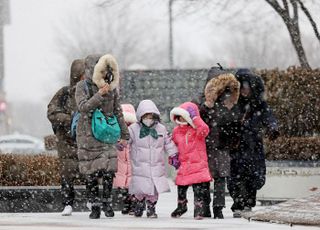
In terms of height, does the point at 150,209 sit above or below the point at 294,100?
below

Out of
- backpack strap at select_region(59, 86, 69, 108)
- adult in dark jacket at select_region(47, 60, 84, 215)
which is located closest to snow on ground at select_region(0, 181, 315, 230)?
adult in dark jacket at select_region(47, 60, 84, 215)

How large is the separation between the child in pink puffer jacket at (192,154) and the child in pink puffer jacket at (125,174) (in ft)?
2.36

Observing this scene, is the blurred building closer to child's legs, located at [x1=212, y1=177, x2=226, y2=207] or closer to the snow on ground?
the snow on ground

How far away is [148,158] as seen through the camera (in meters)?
13.4

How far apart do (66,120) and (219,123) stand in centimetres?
174

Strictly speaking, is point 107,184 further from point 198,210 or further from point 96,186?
point 198,210

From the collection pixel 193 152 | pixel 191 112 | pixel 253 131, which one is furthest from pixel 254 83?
pixel 193 152

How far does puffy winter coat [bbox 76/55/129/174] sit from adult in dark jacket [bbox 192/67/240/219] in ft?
3.53

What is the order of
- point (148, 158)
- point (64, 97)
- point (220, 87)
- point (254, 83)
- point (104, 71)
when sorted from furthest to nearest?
point (254, 83)
point (64, 97)
point (220, 87)
point (148, 158)
point (104, 71)

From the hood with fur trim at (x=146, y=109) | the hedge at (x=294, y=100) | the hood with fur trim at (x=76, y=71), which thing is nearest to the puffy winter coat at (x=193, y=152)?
the hood with fur trim at (x=146, y=109)

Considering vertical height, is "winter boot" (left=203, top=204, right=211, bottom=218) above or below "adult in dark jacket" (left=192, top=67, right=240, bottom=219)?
below

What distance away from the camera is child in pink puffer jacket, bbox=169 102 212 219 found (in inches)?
522

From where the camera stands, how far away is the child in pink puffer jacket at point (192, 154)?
13258 mm

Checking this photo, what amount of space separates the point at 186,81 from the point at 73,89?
13383 millimetres
